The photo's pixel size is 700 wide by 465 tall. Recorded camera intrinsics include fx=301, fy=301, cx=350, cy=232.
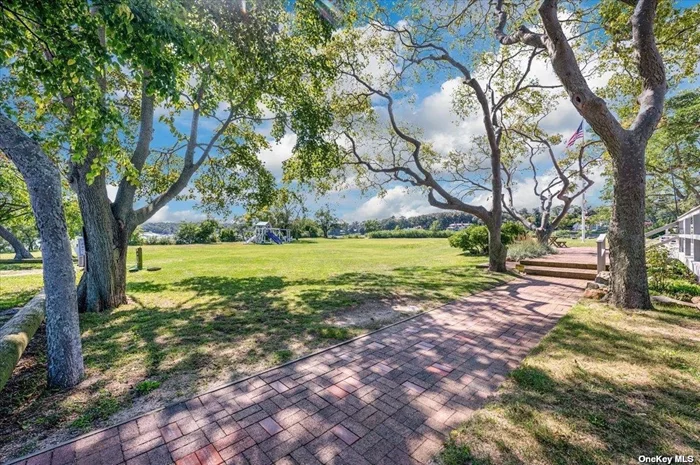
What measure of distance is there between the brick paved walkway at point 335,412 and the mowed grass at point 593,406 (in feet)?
0.66

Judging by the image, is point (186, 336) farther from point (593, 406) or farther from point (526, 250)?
point (526, 250)

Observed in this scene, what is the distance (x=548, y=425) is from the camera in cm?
235

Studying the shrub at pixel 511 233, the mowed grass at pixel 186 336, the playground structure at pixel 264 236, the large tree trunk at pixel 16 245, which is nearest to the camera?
the mowed grass at pixel 186 336

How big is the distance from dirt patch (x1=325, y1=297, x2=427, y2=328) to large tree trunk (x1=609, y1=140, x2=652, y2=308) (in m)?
3.56

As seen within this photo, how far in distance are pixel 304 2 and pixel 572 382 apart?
818 cm

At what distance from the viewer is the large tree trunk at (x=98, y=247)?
5.80 meters

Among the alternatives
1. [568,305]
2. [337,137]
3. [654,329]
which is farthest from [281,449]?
[337,137]

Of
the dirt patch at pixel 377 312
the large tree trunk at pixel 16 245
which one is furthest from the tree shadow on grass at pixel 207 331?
the large tree trunk at pixel 16 245

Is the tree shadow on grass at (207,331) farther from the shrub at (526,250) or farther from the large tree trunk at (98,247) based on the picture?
the shrub at (526,250)

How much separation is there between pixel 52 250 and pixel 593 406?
5268mm

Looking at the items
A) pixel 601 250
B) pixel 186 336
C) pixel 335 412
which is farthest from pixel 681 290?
pixel 186 336

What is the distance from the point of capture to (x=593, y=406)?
258 cm

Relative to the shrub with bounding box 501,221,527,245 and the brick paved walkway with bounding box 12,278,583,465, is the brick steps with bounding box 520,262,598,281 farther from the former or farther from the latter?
the brick paved walkway with bounding box 12,278,583,465

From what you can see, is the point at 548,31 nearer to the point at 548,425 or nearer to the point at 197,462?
the point at 548,425
